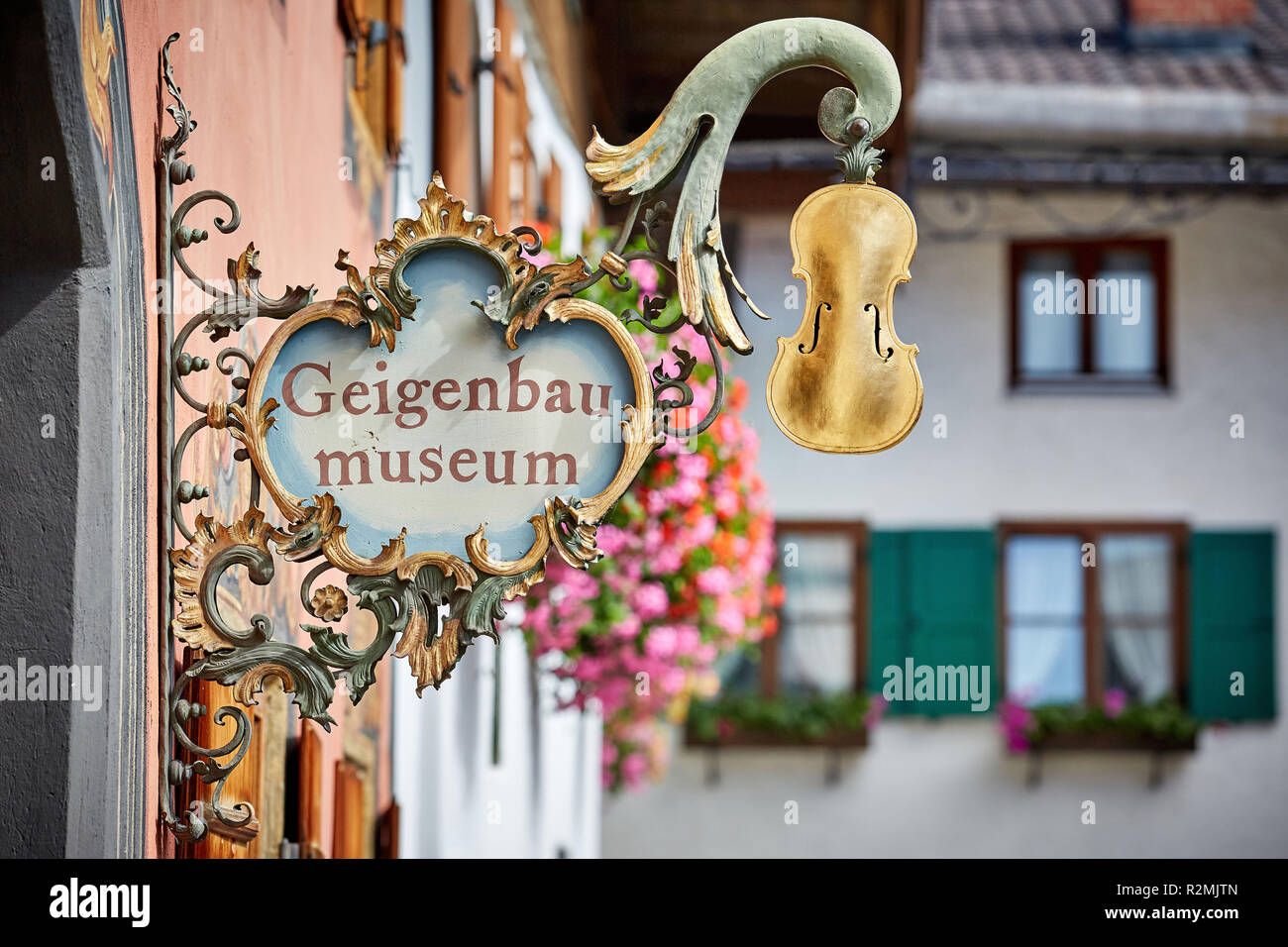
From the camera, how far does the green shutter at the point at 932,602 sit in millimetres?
11867

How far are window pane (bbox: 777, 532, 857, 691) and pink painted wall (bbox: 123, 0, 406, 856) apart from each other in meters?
8.36

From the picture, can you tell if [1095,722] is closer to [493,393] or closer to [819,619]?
[819,619]

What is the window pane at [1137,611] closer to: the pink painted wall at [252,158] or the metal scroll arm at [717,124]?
the pink painted wall at [252,158]

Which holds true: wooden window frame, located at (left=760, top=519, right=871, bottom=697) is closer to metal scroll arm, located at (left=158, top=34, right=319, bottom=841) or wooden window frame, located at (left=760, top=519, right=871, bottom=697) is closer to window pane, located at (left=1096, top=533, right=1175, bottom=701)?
window pane, located at (left=1096, top=533, right=1175, bottom=701)

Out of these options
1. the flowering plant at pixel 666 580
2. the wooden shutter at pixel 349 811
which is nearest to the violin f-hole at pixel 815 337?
Answer: the wooden shutter at pixel 349 811

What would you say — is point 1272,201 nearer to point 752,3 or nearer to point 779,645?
point 779,645

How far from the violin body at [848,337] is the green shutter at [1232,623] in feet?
34.8

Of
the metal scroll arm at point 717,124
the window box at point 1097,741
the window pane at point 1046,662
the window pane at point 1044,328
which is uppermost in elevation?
the window pane at point 1044,328

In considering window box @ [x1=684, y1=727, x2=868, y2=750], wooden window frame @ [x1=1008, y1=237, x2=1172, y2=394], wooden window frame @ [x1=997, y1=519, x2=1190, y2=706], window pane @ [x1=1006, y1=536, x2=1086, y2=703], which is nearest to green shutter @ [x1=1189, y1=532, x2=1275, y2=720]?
wooden window frame @ [x1=997, y1=519, x2=1190, y2=706]

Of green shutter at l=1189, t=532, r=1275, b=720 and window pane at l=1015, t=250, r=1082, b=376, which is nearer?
green shutter at l=1189, t=532, r=1275, b=720

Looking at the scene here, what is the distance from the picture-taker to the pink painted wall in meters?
2.21

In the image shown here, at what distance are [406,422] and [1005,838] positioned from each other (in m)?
10.5

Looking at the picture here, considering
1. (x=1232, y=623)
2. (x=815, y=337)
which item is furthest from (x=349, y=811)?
(x=1232, y=623)

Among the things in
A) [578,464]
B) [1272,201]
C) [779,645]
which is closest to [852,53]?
[578,464]
